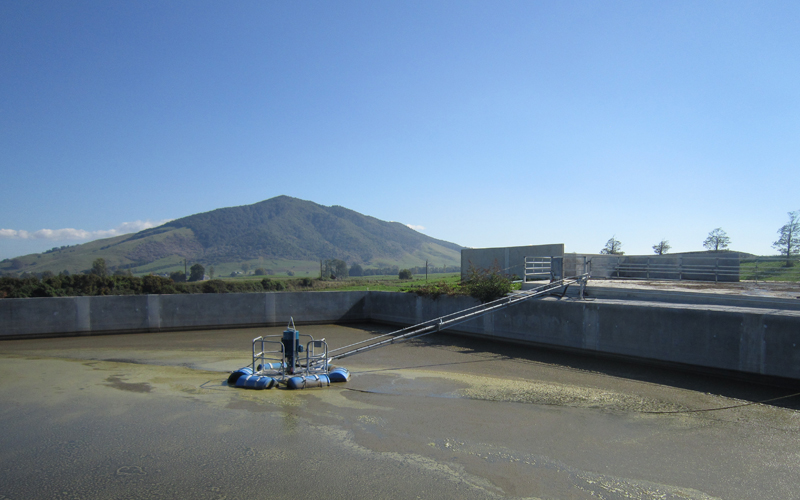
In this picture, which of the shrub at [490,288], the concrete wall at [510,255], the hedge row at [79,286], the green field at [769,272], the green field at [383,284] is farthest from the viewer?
the green field at [383,284]

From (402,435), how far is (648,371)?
805 centimetres

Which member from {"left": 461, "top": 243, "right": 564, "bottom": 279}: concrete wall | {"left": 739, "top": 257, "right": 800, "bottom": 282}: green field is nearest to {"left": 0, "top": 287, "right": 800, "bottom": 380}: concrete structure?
{"left": 739, "top": 257, "right": 800, "bottom": 282}: green field

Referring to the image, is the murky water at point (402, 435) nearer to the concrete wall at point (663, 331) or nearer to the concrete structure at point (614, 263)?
the concrete wall at point (663, 331)

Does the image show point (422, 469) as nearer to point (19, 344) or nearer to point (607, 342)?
point (607, 342)

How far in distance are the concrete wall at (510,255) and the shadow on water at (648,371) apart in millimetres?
7752

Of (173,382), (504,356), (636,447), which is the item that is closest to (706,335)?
(504,356)

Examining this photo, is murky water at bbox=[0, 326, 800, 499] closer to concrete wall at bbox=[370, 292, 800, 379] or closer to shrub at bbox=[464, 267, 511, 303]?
concrete wall at bbox=[370, 292, 800, 379]

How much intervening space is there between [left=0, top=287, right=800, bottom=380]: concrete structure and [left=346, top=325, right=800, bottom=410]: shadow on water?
0.64 feet

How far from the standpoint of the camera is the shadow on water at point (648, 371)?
9.84 m

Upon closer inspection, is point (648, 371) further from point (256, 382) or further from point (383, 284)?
point (383, 284)

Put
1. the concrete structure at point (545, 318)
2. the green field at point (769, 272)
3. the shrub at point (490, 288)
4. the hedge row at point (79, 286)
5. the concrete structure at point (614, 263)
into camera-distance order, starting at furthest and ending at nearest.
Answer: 1. the hedge row at point (79, 286)
2. the concrete structure at point (614, 263)
3. the shrub at point (490, 288)
4. the green field at point (769, 272)
5. the concrete structure at point (545, 318)

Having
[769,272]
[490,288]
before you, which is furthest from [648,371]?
[769,272]

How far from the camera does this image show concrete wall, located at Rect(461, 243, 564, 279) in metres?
23.4

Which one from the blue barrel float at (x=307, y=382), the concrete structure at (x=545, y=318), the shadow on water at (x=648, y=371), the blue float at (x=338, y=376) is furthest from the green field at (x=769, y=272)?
the blue barrel float at (x=307, y=382)
